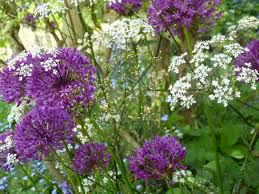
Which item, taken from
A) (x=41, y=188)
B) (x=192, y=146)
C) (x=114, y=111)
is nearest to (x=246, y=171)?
(x=114, y=111)

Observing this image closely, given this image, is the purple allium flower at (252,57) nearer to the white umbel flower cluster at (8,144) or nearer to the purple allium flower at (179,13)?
the purple allium flower at (179,13)

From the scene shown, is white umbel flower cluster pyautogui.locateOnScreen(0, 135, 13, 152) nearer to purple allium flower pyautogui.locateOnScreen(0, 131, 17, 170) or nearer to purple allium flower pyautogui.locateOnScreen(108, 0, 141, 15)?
purple allium flower pyautogui.locateOnScreen(0, 131, 17, 170)

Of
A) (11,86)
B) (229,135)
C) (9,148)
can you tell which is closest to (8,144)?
(9,148)

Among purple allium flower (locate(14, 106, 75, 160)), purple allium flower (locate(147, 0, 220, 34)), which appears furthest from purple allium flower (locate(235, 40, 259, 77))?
purple allium flower (locate(14, 106, 75, 160))

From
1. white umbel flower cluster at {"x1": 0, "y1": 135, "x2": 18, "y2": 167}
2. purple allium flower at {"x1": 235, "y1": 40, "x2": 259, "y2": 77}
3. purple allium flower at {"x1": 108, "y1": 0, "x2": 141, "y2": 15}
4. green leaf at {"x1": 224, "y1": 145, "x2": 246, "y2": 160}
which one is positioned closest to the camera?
white umbel flower cluster at {"x1": 0, "y1": 135, "x2": 18, "y2": 167}

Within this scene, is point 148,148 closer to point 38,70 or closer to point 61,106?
point 61,106
